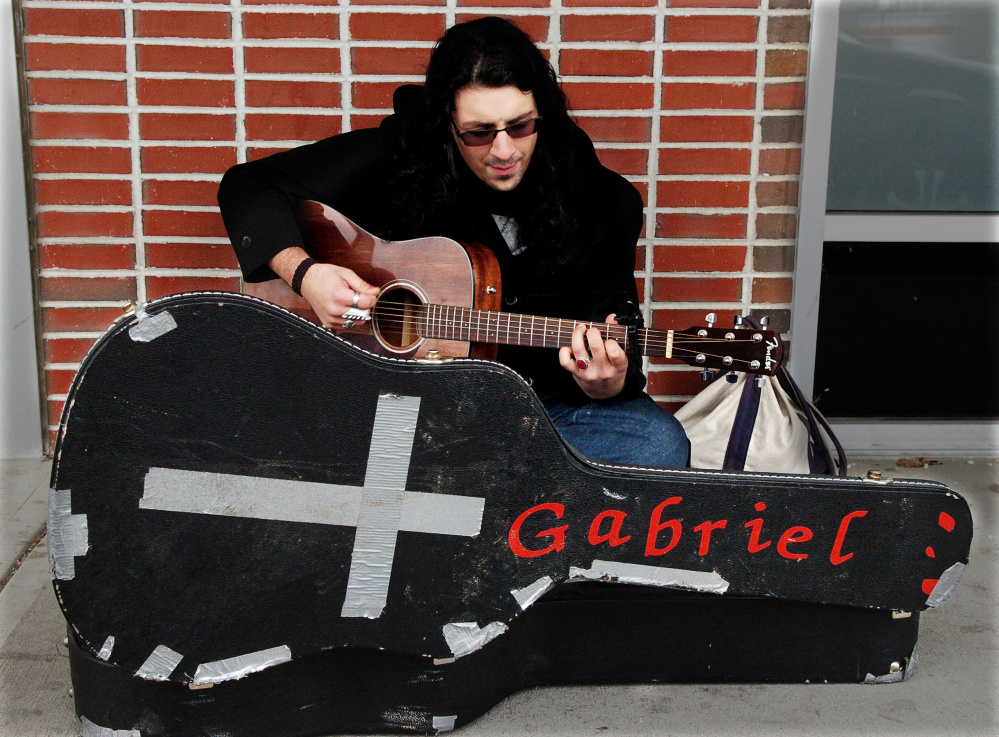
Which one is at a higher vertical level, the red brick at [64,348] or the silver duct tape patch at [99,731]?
the red brick at [64,348]

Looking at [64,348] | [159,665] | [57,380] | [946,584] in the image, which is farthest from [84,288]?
[946,584]

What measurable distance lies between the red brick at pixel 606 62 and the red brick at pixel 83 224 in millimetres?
1397

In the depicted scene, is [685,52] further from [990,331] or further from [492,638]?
[492,638]

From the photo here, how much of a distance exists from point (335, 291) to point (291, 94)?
0.98 metres

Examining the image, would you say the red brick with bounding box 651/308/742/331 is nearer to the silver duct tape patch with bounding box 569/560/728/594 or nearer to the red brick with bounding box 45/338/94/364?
the silver duct tape patch with bounding box 569/560/728/594

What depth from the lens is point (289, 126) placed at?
8.63 feet

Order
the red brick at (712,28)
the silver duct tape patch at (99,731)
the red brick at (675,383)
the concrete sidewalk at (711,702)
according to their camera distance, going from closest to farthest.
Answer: the silver duct tape patch at (99,731) < the concrete sidewalk at (711,702) < the red brick at (712,28) < the red brick at (675,383)

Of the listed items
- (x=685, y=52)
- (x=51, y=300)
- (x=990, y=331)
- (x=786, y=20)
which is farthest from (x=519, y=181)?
(x=990, y=331)

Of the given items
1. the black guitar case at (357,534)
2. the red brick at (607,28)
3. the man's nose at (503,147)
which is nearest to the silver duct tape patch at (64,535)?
the black guitar case at (357,534)

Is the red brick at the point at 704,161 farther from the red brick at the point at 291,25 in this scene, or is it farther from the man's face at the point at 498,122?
the red brick at the point at 291,25

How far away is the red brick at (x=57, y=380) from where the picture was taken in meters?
2.76

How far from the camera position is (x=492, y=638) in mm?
1559

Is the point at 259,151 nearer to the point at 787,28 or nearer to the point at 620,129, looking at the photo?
the point at 620,129

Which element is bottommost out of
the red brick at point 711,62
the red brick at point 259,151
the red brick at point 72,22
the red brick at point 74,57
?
the red brick at point 259,151
